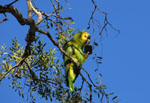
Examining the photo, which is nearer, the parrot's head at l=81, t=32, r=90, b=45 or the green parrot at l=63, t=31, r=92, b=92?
the green parrot at l=63, t=31, r=92, b=92

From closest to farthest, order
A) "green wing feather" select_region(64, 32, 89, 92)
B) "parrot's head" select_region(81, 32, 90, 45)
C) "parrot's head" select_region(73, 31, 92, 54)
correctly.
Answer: "green wing feather" select_region(64, 32, 89, 92) → "parrot's head" select_region(73, 31, 92, 54) → "parrot's head" select_region(81, 32, 90, 45)

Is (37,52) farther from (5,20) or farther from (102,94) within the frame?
(102,94)

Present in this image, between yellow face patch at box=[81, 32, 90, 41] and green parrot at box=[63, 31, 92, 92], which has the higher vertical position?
yellow face patch at box=[81, 32, 90, 41]

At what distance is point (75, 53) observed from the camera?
4.07 meters

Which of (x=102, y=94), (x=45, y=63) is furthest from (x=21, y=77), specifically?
(x=102, y=94)

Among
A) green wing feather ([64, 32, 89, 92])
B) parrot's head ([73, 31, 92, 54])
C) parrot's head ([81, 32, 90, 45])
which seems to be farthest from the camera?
parrot's head ([81, 32, 90, 45])

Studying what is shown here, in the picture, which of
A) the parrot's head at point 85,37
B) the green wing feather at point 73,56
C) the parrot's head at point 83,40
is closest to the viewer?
the green wing feather at point 73,56

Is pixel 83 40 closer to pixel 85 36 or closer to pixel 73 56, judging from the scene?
pixel 85 36

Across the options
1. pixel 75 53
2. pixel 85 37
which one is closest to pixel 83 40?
pixel 85 37

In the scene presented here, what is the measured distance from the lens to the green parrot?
13.1 ft

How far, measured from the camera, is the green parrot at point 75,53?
4000 millimetres

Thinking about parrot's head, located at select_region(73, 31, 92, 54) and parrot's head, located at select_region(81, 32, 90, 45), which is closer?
parrot's head, located at select_region(73, 31, 92, 54)

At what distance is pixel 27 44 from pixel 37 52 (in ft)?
2.42

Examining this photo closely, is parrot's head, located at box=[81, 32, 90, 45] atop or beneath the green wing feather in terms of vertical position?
atop
